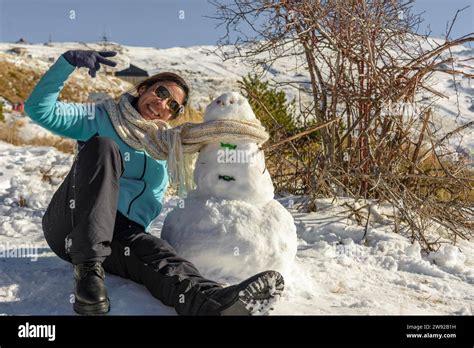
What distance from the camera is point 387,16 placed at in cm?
369

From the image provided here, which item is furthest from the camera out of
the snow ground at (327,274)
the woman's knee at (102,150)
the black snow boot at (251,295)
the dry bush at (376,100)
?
the dry bush at (376,100)

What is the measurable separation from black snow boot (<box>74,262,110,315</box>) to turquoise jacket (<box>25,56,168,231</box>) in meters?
0.46

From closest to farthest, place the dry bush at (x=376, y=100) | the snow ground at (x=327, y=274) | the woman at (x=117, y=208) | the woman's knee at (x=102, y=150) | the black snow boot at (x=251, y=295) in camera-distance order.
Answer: the black snow boot at (x=251, y=295), the woman at (x=117, y=208), the woman's knee at (x=102, y=150), the snow ground at (x=327, y=274), the dry bush at (x=376, y=100)

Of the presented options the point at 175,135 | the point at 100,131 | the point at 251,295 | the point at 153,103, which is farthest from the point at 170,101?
the point at 251,295

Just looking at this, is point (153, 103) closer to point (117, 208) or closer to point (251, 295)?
point (117, 208)

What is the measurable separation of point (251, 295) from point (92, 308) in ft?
1.96

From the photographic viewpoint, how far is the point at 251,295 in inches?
67.6

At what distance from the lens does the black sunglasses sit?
246 cm

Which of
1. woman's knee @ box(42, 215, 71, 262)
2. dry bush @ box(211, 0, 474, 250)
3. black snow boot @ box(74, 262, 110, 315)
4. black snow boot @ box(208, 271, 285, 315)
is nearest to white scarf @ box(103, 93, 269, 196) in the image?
woman's knee @ box(42, 215, 71, 262)

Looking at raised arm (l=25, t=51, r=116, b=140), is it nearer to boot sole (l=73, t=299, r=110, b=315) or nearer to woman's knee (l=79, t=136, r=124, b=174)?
woman's knee (l=79, t=136, r=124, b=174)

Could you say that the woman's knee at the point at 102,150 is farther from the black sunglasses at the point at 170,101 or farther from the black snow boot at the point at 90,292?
the black sunglasses at the point at 170,101

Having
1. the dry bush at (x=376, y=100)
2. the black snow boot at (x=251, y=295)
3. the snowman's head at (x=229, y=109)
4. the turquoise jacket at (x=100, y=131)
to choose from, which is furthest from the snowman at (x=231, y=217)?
Answer: the dry bush at (x=376, y=100)

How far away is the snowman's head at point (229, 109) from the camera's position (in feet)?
7.63

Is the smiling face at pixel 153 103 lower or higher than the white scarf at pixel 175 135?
higher
